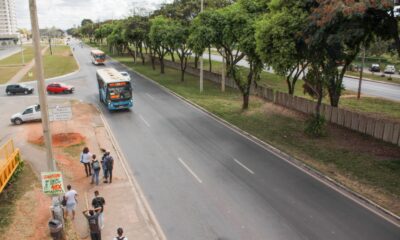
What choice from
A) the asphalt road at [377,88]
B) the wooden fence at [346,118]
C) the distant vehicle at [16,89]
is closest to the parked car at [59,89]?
the distant vehicle at [16,89]

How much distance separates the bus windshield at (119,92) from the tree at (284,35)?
526 inches

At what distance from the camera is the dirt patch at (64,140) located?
24.0m

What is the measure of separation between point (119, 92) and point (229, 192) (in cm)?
1849

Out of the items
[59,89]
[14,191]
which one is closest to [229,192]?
[14,191]

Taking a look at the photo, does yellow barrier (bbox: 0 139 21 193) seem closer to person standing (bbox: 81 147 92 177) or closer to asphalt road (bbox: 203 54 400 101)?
person standing (bbox: 81 147 92 177)

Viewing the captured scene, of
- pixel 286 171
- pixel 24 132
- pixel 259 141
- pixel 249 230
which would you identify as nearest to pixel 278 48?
pixel 259 141

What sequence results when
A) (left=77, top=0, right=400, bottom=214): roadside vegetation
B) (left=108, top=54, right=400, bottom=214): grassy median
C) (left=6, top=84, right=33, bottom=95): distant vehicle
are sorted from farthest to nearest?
(left=6, top=84, right=33, bottom=95): distant vehicle → (left=77, top=0, right=400, bottom=214): roadside vegetation → (left=108, top=54, right=400, bottom=214): grassy median

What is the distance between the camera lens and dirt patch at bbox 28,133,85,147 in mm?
24034

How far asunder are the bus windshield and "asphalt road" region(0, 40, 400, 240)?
4814 mm

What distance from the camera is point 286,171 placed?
19281 millimetres

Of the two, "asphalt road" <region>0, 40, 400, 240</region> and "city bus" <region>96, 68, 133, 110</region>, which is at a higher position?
"city bus" <region>96, 68, 133, 110</region>

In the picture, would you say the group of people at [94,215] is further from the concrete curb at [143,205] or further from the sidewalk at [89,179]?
the concrete curb at [143,205]

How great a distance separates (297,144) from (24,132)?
65.0 feet

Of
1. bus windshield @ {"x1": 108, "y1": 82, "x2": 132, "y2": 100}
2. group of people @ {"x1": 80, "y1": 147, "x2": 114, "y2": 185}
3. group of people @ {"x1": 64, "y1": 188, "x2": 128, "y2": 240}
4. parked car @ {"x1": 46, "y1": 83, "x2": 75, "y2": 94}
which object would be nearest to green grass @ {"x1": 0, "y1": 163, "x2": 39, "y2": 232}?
group of people @ {"x1": 64, "y1": 188, "x2": 128, "y2": 240}
